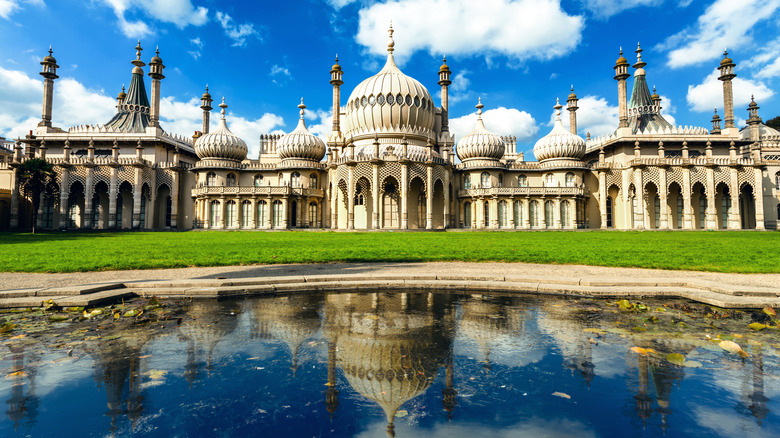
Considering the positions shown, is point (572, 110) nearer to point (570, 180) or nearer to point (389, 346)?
point (570, 180)

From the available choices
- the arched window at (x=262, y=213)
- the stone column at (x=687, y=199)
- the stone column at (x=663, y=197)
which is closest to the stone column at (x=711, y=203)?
the stone column at (x=687, y=199)

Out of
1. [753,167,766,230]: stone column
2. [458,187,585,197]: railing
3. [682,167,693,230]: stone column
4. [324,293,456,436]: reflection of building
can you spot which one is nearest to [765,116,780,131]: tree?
[753,167,766,230]: stone column

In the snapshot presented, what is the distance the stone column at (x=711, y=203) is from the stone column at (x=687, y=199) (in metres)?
1.67

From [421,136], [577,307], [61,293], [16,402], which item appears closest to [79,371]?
[16,402]

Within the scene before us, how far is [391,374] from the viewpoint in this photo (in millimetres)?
3895

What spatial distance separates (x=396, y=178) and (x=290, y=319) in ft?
103

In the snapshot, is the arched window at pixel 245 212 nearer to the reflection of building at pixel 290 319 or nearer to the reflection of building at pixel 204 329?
the reflection of building at pixel 290 319

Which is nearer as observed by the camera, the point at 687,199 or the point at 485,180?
the point at 687,199

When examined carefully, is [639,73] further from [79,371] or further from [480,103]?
[79,371]

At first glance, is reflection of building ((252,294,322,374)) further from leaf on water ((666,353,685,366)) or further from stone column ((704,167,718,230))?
stone column ((704,167,718,230))

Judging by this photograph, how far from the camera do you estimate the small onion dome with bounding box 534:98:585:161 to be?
4153 cm

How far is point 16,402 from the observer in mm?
3262

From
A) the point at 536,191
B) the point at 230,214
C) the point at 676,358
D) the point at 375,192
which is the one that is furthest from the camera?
the point at 230,214

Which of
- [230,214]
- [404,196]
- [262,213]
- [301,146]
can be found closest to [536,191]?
[404,196]
